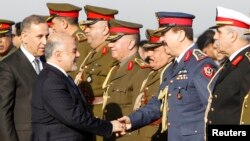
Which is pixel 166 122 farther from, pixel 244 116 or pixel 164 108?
pixel 244 116

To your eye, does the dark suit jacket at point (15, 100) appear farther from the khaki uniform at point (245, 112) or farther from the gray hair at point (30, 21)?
the khaki uniform at point (245, 112)

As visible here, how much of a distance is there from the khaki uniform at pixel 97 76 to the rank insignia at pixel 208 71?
145 inches

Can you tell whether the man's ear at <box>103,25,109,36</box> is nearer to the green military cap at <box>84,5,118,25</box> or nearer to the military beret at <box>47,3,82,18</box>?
the green military cap at <box>84,5,118,25</box>

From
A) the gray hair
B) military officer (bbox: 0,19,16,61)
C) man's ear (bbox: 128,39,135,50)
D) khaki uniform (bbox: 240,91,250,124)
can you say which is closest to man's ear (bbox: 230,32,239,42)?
khaki uniform (bbox: 240,91,250,124)

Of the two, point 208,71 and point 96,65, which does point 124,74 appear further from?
→ point 208,71

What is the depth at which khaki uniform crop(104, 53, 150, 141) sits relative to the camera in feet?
38.0

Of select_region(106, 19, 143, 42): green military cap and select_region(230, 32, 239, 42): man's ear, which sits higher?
select_region(230, 32, 239, 42): man's ear

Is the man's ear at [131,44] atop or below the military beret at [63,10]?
below

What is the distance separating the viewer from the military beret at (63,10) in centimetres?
Answer: 1385

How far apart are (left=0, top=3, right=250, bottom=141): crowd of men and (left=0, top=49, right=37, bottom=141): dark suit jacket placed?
1 centimetres

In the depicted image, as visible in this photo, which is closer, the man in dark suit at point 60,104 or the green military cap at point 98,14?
the man in dark suit at point 60,104

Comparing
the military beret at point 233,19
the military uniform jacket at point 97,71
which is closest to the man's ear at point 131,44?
the military uniform jacket at point 97,71

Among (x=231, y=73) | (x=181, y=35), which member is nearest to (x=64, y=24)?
(x=181, y=35)

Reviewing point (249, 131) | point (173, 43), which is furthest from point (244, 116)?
point (173, 43)
